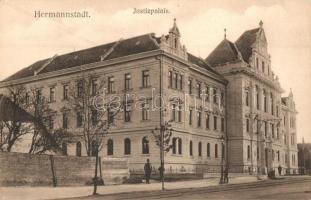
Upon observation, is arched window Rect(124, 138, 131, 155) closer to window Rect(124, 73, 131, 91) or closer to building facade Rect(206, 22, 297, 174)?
window Rect(124, 73, 131, 91)

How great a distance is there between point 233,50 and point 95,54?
A: 15.9 metres

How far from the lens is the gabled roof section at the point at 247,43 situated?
51.0 metres

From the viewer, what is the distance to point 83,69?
135ft

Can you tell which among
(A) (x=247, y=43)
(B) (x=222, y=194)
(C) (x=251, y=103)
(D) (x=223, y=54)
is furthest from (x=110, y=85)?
(B) (x=222, y=194)

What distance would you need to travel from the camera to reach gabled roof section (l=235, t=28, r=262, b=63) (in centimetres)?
5100

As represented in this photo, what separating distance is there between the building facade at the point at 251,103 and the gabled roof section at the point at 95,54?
11745mm

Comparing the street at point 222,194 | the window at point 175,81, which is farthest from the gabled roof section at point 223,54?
the street at point 222,194

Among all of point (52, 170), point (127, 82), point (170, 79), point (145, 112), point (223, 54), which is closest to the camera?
point (52, 170)

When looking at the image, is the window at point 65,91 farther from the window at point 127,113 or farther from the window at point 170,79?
the window at point 170,79

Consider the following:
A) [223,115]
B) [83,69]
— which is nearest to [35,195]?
[83,69]

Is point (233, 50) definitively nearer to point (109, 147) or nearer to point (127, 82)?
point (127, 82)

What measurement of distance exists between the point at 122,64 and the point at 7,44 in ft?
69.1

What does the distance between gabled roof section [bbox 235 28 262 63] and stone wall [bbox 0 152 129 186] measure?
26.6m

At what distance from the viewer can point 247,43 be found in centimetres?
5253
